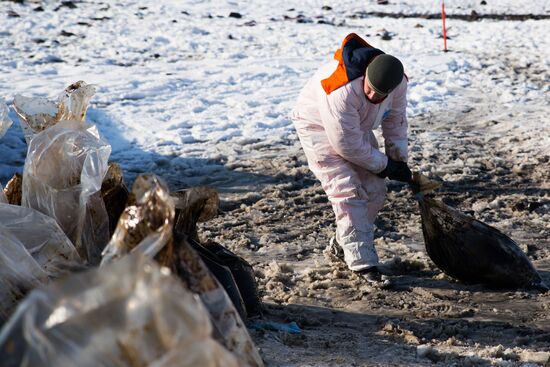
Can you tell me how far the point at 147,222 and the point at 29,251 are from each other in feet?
3.90

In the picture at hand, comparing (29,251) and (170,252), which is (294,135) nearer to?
(29,251)

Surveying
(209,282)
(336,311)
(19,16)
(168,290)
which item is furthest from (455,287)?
(19,16)

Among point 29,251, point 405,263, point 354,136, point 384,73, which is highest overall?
point 384,73

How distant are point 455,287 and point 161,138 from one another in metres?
4.04

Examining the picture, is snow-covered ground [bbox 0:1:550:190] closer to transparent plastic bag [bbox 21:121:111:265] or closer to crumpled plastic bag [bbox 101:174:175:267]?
transparent plastic bag [bbox 21:121:111:265]

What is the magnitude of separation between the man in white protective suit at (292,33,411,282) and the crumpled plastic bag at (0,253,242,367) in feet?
10.6

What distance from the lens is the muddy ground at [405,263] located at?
4.07 meters

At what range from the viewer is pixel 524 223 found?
Answer: 6.11 m

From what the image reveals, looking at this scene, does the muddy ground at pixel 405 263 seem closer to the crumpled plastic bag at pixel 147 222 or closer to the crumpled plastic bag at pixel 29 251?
the crumpled plastic bag at pixel 29 251

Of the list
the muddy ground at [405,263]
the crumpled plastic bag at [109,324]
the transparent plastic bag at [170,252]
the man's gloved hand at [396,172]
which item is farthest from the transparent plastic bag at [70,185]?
the crumpled plastic bag at [109,324]

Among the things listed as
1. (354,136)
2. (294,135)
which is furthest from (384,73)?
(294,135)

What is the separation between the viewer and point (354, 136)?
5055 millimetres

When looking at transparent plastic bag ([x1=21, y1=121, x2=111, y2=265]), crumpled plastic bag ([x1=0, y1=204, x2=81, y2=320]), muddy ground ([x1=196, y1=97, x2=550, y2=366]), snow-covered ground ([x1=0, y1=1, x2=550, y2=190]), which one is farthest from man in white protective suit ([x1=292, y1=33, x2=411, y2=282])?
snow-covered ground ([x1=0, y1=1, x2=550, y2=190])

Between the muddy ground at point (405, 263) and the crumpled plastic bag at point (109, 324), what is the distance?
Answer: 6.12 feet
